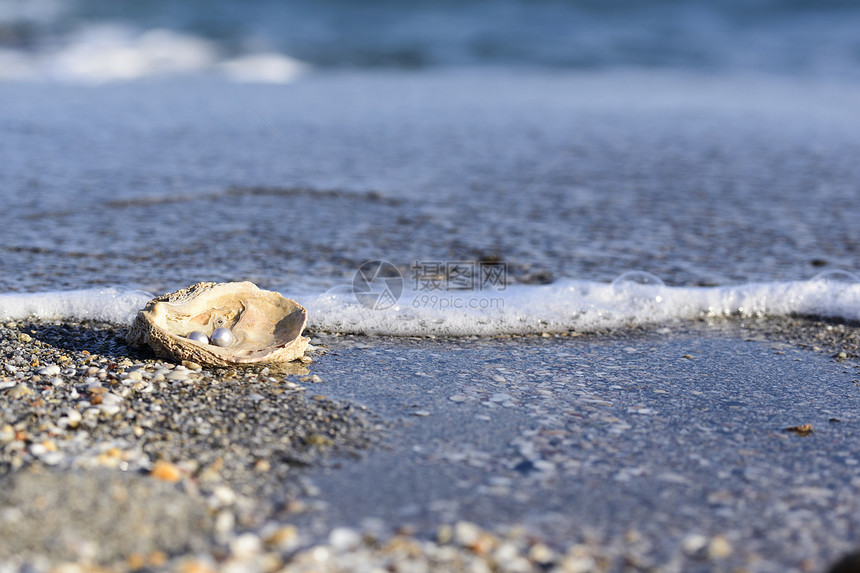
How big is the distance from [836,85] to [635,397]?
36.2 ft

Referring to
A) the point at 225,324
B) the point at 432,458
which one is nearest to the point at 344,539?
the point at 432,458

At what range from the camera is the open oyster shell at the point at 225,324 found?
2.47 metres

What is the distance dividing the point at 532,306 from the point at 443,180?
2.53m

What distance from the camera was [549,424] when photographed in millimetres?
2207

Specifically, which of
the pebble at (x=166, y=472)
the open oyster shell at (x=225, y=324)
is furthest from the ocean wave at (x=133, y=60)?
the pebble at (x=166, y=472)

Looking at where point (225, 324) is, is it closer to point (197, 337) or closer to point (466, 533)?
point (197, 337)

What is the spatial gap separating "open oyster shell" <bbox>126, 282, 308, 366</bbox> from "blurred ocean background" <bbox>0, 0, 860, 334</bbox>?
0.39 meters

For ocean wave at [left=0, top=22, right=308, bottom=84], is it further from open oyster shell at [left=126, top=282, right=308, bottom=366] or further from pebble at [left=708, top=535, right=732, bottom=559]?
pebble at [left=708, top=535, right=732, bottom=559]

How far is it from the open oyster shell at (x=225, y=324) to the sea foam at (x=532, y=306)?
0.35 meters

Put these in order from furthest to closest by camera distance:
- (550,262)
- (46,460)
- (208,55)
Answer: (208,55) < (550,262) < (46,460)

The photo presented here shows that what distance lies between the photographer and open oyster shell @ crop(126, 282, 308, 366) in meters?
2.47

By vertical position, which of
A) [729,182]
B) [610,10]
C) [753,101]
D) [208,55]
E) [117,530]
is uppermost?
[610,10]

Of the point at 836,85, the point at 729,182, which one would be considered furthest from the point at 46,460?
the point at 836,85

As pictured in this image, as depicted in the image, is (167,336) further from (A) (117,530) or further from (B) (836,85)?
(B) (836,85)
